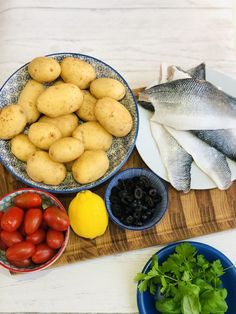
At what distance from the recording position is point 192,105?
42.8 inches

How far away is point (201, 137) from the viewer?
1.09 metres

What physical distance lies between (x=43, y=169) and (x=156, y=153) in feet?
0.98

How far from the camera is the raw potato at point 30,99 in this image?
3.44 feet

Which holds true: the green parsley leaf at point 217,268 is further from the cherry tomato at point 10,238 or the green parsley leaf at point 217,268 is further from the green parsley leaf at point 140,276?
the cherry tomato at point 10,238

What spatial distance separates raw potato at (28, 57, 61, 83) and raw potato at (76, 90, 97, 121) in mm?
94

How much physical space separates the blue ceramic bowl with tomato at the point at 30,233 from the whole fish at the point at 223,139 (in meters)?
0.40

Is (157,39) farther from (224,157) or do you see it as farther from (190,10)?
(224,157)

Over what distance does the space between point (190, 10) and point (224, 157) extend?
0.53m

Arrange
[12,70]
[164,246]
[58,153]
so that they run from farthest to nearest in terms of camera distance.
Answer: [12,70] < [164,246] < [58,153]

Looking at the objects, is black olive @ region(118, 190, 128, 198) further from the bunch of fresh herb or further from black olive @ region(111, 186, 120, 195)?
the bunch of fresh herb

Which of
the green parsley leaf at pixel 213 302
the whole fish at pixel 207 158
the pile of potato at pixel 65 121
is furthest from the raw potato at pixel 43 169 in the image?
the green parsley leaf at pixel 213 302

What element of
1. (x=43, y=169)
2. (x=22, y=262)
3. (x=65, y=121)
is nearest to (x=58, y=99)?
(x=65, y=121)

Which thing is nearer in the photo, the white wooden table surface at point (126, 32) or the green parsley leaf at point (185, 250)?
the green parsley leaf at point (185, 250)

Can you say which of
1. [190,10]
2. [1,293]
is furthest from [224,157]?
[1,293]
